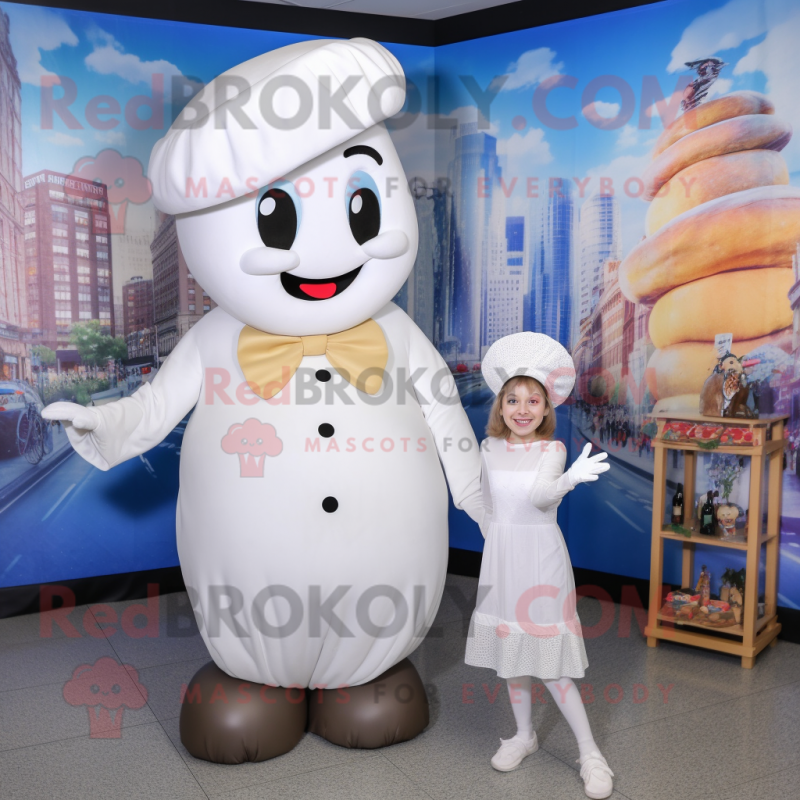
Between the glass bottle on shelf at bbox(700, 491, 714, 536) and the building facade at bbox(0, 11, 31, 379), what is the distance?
279cm

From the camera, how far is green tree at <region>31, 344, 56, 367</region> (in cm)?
363

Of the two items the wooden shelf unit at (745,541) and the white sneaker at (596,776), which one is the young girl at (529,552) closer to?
the white sneaker at (596,776)

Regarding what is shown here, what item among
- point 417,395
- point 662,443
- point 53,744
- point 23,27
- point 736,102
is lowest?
point 53,744

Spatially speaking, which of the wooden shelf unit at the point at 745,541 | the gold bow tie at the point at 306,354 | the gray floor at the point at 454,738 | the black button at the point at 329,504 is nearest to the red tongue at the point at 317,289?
the gold bow tie at the point at 306,354

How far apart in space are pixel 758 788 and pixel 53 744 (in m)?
2.00

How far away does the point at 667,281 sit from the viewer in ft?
11.9

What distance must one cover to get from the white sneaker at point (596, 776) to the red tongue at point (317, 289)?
4.70ft

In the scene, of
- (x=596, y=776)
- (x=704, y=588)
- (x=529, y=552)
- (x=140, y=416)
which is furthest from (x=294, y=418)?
(x=704, y=588)

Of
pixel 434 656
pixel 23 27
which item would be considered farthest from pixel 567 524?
pixel 23 27

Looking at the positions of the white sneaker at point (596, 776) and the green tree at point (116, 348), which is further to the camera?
the green tree at point (116, 348)

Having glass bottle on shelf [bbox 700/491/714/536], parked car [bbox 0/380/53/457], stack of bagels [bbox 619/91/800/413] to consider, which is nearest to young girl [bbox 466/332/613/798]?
glass bottle on shelf [bbox 700/491/714/536]

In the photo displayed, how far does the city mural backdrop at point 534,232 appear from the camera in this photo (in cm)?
341

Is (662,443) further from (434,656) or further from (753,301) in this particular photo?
(434,656)

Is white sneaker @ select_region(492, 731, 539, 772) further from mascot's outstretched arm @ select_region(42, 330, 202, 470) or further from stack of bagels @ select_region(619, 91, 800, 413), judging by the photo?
stack of bagels @ select_region(619, 91, 800, 413)
